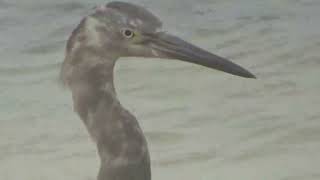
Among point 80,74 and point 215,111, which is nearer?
point 80,74

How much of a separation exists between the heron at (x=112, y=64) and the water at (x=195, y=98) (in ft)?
6.95

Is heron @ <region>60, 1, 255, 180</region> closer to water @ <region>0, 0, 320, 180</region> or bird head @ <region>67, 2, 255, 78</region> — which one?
bird head @ <region>67, 2, 255, 78</region>

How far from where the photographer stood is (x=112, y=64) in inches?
141

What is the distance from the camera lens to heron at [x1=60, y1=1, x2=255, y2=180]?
11.6 ft

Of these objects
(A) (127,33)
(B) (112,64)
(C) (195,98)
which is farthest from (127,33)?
(C) (195,98)

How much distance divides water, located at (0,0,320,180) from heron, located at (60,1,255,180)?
2.12 m

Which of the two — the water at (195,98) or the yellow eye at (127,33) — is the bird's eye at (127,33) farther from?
the water at (195,98)

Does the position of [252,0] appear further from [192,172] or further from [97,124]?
[97,124]

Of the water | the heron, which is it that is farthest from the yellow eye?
the water

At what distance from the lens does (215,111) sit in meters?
6.44

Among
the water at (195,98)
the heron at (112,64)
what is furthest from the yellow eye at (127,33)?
the water at (195,98)

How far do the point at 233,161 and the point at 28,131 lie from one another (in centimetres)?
121

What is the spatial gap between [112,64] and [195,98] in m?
3.15

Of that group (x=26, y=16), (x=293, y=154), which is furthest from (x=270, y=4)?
(x=293, y=154)
